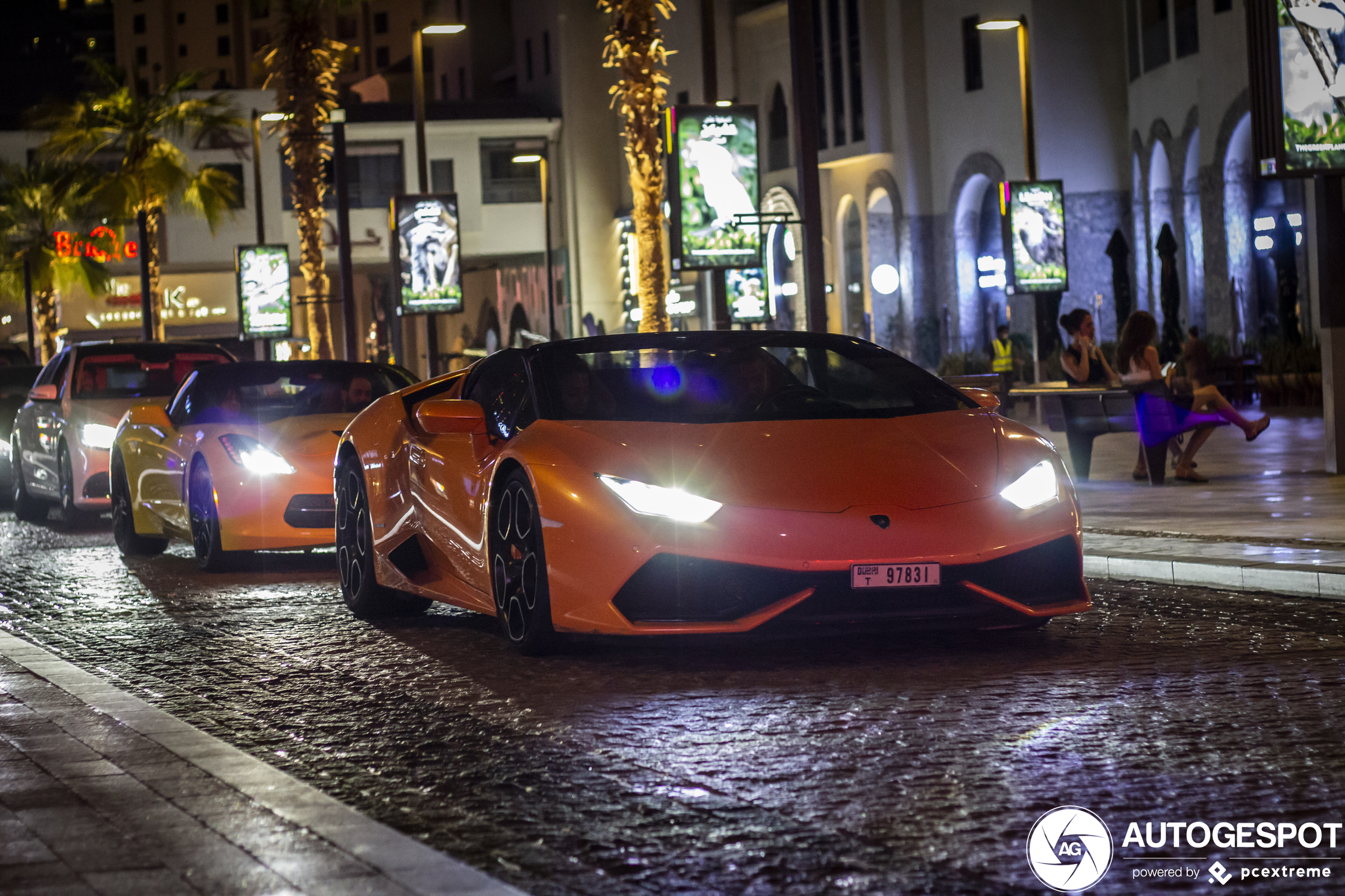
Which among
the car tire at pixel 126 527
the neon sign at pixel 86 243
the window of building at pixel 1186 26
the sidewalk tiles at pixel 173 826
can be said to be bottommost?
the sidewalk tiles at pixel 173 826

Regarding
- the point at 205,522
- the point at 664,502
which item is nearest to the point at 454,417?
the point at 664,502

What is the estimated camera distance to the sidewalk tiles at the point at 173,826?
14.7ft

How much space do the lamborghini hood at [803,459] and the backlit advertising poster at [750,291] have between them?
55.3 feet

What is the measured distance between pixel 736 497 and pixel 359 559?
11.3 feet

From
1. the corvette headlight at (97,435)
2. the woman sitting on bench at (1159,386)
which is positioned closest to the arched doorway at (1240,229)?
the woman sitting on bench at (1159,386)

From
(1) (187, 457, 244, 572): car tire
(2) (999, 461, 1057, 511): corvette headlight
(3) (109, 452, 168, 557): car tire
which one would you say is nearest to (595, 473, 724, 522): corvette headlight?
(2) (999, 461, 1057, 511): corvette headlight

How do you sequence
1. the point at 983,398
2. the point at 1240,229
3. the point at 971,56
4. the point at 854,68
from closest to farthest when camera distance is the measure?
the point at 983,398, the point at 1240,229, the point at 971,56, the point at 854,68

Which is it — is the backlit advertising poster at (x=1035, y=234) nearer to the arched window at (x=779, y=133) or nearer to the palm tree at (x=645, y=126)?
the palm tree at (x=645, y=126)

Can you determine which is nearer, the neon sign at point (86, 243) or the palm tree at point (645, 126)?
the palm tree at point (645, 126)

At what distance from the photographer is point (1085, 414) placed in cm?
1686

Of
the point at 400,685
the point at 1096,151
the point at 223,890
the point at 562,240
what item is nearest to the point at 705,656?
the point at 400,685

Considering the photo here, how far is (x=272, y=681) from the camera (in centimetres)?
796

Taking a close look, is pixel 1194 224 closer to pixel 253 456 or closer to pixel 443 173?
pixel 253 456

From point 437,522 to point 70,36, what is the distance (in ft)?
486
